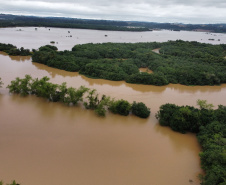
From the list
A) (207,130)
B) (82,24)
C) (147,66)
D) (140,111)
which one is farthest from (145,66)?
(82,24)

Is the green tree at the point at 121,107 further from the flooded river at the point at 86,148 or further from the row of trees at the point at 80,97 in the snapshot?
the flooded river at the point at 86,148

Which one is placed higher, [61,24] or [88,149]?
[61,24]

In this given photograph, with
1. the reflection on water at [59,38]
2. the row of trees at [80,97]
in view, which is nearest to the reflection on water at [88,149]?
the row of trees at [80,97]

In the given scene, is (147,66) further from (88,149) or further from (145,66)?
(88,149)

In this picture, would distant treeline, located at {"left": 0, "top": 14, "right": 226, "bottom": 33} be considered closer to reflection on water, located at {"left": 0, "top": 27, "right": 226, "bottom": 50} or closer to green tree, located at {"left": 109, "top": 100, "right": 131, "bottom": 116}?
reflection on water, located at {"left": 0, "top": 27, "right": 226, "bottom": 50}

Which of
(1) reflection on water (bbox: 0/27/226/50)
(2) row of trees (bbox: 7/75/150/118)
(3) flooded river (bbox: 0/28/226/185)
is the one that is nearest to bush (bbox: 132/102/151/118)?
(2) row of trees (bbox: 7/75/150/118)

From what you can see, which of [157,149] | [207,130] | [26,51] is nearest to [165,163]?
[157,149]

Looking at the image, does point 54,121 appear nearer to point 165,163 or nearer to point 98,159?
point 98,159

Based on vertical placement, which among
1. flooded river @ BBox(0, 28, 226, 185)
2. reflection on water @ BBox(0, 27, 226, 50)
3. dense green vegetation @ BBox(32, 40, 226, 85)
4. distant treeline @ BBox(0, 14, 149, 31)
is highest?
distant treeline @ BBox(0, 14, 149, 31)
